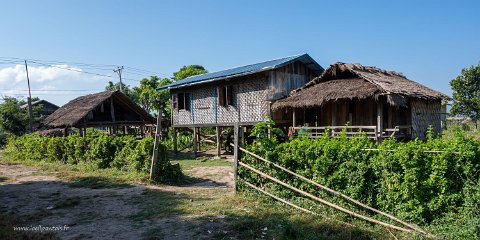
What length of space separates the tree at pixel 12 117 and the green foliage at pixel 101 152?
732cm

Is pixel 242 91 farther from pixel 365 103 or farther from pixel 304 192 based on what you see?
pixel 304 192

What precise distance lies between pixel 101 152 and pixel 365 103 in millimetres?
11910

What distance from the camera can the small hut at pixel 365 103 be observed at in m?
13.6

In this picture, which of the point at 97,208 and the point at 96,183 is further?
the point at 96,183

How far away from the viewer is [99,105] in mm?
21078

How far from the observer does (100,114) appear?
21.6m

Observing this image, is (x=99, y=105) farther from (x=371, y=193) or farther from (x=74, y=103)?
(x=371, y=193)

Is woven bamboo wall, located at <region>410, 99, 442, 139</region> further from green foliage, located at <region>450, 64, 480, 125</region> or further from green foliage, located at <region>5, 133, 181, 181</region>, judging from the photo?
green foliage, located at <region>450, 64, 480, 125</region>

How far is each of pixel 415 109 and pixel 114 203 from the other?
524 inches

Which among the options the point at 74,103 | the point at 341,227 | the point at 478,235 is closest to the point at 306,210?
the point at 341,227

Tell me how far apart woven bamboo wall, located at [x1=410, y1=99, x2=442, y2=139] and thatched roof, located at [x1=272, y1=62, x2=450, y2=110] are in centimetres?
60

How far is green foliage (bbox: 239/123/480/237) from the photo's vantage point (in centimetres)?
510

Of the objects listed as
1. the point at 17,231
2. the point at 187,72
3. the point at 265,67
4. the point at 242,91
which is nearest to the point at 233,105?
the point at 242,91

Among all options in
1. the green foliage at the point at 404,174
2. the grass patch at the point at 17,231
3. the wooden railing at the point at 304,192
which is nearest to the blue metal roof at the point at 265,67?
the wooden railing at the point at 304,192
